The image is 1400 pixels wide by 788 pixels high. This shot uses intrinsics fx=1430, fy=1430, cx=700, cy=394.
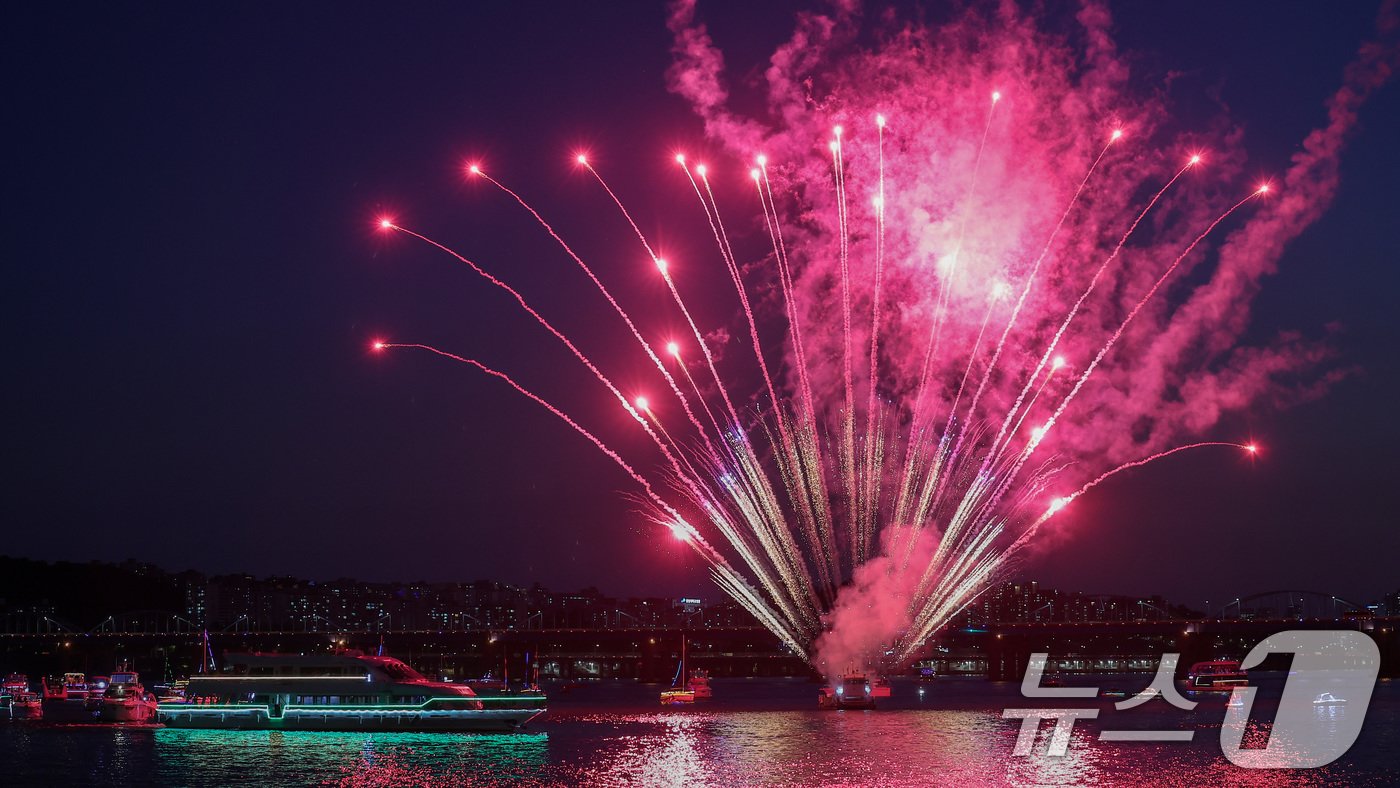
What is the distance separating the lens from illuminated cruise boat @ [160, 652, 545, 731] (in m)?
74.4

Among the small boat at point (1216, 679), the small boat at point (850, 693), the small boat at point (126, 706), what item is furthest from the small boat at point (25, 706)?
the small boat at point (1216, 679)

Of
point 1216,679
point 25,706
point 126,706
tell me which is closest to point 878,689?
point 1216,679

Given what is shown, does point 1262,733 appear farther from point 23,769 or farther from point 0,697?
point 0,697

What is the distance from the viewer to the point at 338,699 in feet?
249

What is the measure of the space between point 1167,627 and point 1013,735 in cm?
10227

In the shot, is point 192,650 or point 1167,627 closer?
point 1167,627

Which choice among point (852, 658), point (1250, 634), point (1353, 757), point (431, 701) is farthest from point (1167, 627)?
point (431, 701)

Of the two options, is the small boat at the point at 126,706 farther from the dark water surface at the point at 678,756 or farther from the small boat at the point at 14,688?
the small boat at the point at 14,688

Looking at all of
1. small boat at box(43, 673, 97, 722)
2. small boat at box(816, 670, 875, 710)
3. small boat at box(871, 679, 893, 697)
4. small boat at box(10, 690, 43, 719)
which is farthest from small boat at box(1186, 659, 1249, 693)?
small boat at box(10, 690, 43, 719)

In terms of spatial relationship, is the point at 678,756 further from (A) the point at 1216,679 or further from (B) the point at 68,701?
(B) the point at 68,701

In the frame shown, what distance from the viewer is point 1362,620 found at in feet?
542

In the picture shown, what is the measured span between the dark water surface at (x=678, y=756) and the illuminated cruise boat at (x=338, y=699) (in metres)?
1.26

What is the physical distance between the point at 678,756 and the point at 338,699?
1997 cm

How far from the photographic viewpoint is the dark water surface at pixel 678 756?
5762 centimetres
